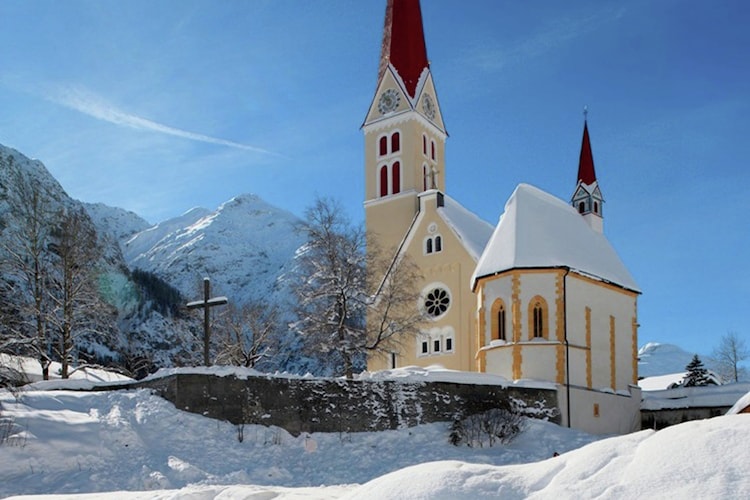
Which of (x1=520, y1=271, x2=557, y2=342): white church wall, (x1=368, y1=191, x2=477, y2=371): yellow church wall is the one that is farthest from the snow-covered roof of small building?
(x1=368, y1=191, x2=477, y2=371): yellow church wall

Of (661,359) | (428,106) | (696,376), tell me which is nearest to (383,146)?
(428,106)

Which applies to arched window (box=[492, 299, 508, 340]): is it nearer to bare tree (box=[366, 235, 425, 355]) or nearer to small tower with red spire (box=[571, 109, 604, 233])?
bare tree (box=[366, 235, 425, 355])

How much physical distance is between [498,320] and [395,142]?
63.8 feet

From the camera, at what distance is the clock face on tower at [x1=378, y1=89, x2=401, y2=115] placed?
49719 millimetres

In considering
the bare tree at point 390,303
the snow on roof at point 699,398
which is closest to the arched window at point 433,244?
the bare tree at point 390,303

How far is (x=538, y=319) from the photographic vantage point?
104 ft

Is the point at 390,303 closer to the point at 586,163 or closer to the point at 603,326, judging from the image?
the point at 603,326

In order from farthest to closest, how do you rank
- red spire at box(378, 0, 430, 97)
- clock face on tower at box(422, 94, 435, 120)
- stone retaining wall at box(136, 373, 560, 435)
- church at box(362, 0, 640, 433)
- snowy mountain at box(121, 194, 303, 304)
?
snowy mountain at box(121, 194, 303, 304) → red spire at box(378, 0, 430, 97) → clock face on tower at box(422, 94, 435, 120) → church at box(362, 0, 640, 433) → stone retaining wall at box(136, 373, 560, 435)

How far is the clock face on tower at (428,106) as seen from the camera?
50125mm

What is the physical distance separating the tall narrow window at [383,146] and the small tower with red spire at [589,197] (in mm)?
10955

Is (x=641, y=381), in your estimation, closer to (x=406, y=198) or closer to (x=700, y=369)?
(x=700, y=369)

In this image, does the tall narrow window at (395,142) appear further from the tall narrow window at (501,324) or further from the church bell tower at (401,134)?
the tall narrow window at (501,324)

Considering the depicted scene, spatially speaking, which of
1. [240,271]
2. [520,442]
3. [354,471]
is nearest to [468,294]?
[520,442]

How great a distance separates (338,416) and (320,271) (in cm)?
771
